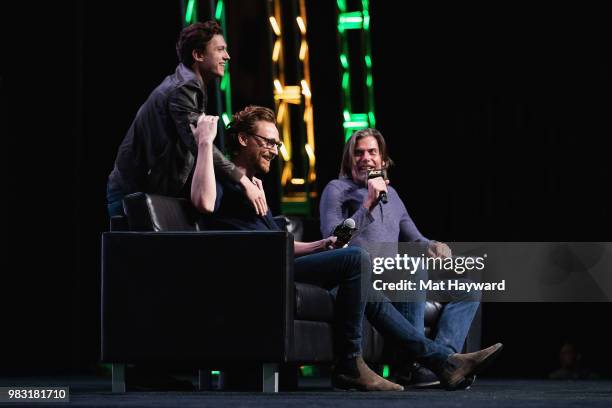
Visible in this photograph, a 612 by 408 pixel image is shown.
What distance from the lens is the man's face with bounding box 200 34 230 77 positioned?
4.39 meters

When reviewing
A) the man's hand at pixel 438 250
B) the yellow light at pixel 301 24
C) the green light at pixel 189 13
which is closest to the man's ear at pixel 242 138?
the man's hand at pixel 438 250

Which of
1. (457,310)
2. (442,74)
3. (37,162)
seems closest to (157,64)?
(37,162)

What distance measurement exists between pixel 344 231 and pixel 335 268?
164 millimetres

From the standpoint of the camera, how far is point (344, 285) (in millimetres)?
4070

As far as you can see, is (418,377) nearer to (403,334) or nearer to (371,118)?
(403,334)

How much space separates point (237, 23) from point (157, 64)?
1.87 ft

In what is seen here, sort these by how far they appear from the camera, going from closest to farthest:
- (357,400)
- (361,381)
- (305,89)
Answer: (357,400)
(361,381)
(305,89)

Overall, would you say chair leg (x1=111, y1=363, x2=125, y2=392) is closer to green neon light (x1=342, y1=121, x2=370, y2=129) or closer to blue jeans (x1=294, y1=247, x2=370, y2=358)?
blue jeans (x1=294, y1=247, x2=370, y2=358)

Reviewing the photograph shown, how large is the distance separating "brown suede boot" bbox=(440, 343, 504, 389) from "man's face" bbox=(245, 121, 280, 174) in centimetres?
93

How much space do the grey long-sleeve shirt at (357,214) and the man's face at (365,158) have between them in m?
0.04

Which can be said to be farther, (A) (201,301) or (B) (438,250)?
(B) (438,250)

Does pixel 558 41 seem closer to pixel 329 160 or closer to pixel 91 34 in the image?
pixel 329 160

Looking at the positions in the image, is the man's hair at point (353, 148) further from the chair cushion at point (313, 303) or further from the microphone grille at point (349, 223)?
the chair cushion at point (313, 303)

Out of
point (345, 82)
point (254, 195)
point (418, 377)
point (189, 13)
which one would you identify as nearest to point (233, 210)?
point (254, 195)
